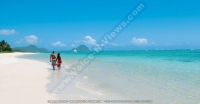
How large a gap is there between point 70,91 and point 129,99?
286cm

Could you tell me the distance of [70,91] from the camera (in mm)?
9594

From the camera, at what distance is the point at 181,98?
8.76 meters

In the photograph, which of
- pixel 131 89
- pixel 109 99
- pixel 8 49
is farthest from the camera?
pixel 8 49

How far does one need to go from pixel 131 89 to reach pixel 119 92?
3.05 ft

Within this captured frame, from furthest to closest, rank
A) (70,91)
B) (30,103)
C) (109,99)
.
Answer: (70,91) < (109,99) < (30,103)

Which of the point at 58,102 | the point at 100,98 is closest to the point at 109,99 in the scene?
the point at 100,98

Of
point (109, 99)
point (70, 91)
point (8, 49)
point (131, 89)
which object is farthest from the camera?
point (8, 49)

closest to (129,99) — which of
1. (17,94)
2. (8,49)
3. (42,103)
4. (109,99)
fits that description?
(109,99)

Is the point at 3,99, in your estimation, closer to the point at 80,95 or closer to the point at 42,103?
the point at 42,103

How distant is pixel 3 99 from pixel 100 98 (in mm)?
3770

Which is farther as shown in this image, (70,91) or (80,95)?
(70,91)

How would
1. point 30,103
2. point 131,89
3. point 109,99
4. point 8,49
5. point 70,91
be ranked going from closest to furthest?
point 30,103 < point 109,99 < point 70,91 < point 131,89 < point 8,49

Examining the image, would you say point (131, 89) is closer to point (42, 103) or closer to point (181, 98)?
point (181, 98)

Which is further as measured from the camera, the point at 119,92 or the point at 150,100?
the point at 119,92
